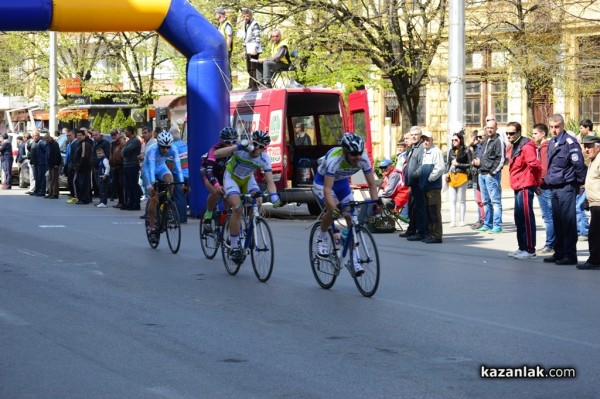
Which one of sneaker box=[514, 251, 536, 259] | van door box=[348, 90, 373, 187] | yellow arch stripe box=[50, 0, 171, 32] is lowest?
sneaker box=[514, 251, 536, 259]

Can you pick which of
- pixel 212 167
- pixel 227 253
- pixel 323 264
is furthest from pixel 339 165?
pixel 212 167

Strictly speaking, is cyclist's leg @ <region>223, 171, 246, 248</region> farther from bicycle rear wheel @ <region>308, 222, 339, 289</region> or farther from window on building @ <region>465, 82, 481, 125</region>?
window on building @ <region>465, 82, 481, 125</region>

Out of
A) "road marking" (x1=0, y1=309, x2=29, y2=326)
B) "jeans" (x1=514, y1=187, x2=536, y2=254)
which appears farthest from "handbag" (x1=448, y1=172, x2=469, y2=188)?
"road marking" (x1=0, y1=309, x2=29, y2=326)

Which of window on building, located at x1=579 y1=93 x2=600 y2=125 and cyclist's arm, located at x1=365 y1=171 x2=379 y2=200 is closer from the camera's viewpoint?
cyclist's arm, located at x1=365 y1=171 x2=379 y2=200

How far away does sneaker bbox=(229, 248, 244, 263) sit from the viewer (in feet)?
44.3

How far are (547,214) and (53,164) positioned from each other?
1721cm

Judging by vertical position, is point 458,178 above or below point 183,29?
below

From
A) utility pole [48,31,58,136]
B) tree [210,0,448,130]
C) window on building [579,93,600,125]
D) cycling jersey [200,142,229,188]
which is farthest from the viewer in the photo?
utility pole [48,31,58,136]

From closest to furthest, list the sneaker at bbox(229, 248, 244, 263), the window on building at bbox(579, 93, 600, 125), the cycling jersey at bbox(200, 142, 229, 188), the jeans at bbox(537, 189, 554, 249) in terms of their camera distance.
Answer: the sneaker at bbox(229, 248, 244, 263), the cycling jersey at bbox(200, 142, 229, 188), the jeans at bbox(537, 189, 554, 249), the window on building at bbox(579, 93, 600, 125)

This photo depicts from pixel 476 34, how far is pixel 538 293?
22653 millimetres

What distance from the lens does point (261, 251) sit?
43.4 ft

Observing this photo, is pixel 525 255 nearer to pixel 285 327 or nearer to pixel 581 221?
pixel 581 221

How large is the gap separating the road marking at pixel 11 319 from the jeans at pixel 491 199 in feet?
33.5

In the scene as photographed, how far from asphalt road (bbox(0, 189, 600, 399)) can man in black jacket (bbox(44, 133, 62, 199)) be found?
1444 cm
